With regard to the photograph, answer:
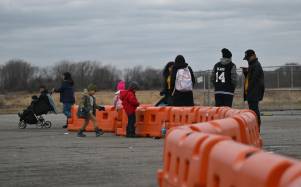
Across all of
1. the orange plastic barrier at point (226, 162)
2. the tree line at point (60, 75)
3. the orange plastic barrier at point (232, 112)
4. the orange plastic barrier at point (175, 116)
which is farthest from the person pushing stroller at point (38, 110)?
the tree line at point (60, 75)

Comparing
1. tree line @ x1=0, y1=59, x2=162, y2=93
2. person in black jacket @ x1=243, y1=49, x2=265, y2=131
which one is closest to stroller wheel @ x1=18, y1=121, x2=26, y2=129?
person in black jacket @ x1=243, y1=49, x2=265, y2=131

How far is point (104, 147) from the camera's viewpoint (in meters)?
14.8

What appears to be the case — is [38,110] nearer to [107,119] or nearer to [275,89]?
[107,119]

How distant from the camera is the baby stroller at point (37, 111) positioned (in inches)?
913

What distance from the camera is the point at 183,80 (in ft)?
57.6

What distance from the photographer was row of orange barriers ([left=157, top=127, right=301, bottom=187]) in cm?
431

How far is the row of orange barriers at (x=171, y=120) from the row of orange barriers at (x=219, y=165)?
1459 millimetres

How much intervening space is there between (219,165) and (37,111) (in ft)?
60.1

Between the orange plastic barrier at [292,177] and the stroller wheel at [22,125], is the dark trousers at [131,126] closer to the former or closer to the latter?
the stroller wheel at [22,125]

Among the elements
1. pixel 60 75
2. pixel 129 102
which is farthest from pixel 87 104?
pixel 60 75

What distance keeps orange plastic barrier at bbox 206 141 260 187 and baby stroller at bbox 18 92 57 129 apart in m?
17.8

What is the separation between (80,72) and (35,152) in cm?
9252

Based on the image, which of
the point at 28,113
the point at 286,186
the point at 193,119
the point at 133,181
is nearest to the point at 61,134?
the point at 28,113

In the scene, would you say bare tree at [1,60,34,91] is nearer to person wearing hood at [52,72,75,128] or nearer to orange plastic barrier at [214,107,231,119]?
person wearing hood at [52,72,75,128]
